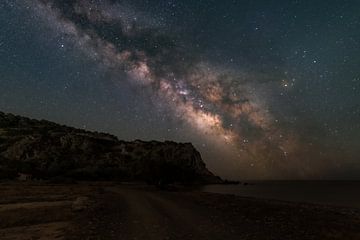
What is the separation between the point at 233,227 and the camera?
22.5 meters

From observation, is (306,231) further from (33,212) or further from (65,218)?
(33,212)

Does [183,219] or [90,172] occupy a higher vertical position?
[90,172]

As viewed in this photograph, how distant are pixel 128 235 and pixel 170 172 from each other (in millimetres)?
88246

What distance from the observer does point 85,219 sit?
2647 cm

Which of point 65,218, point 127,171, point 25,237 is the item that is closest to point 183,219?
point 65,218

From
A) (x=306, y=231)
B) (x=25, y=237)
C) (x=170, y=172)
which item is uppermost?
(x=170, y=172)

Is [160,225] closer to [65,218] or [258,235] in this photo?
[258,235]

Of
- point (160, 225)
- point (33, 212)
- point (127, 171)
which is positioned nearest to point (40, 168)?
point (127, 171)

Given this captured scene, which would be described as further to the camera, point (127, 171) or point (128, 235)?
point (127, 171)

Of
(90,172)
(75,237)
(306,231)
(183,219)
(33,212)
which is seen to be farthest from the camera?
(90,172)

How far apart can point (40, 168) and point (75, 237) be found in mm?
171999

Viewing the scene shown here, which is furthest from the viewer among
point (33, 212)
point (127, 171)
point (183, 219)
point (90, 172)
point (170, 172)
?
point (127, 171)

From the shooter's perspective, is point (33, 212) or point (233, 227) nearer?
point (233, 227)

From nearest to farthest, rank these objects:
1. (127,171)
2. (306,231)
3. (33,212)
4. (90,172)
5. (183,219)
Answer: (306,231)
(183,219)
(33,212)
(90,172)
(127,171)
